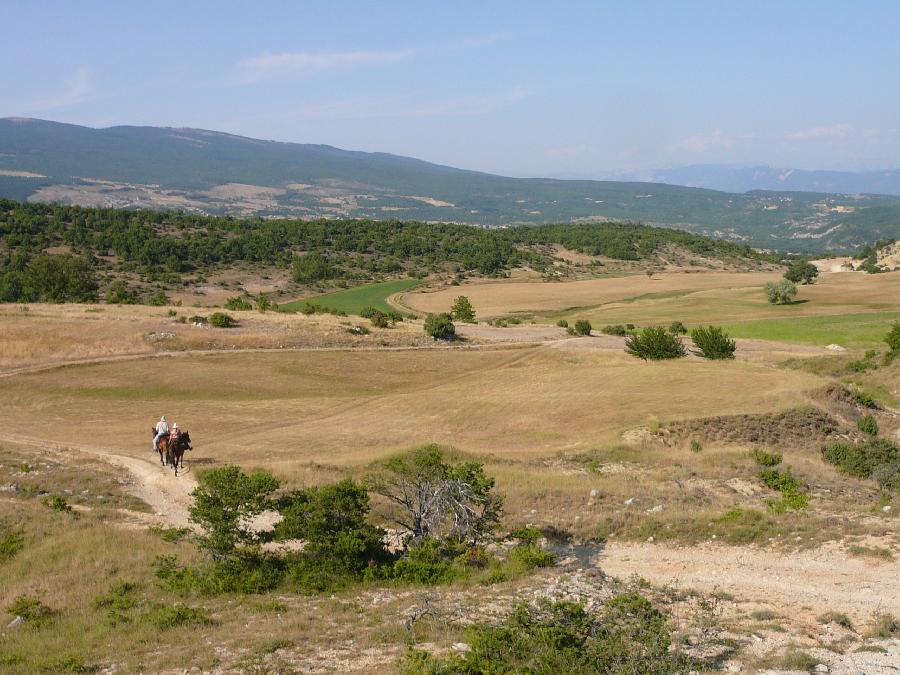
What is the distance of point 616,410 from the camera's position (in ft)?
109


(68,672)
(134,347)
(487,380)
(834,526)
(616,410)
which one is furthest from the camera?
(134,347)

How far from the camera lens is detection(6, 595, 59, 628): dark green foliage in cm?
1228

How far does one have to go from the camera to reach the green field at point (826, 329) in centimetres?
5665

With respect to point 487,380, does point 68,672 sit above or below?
above

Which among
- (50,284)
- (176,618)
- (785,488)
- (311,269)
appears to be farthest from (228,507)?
(311,269)

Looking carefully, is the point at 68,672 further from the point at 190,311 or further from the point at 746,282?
the point at 746,282

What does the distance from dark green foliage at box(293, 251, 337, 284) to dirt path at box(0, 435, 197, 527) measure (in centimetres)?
8079

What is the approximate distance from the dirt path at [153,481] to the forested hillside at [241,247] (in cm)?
5552

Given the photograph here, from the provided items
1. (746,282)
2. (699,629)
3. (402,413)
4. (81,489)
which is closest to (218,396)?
(402,413)

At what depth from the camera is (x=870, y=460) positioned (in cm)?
2450

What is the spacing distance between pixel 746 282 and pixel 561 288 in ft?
86.2

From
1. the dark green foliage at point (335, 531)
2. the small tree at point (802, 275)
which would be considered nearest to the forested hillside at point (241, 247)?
the small tree at point (802, 275)

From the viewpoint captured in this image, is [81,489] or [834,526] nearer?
[834,526]

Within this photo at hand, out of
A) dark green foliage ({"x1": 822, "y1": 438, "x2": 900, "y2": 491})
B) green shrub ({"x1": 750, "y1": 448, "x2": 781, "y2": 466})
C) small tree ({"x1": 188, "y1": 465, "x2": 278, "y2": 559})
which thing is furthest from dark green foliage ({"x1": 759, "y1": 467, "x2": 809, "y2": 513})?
small tree ({"x1": 188, "y1": 465, "x2": 278, "y2": 559})
